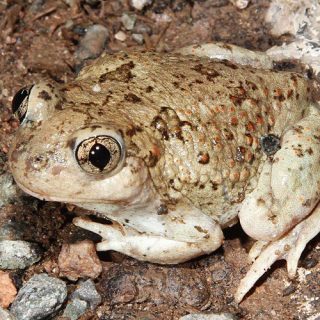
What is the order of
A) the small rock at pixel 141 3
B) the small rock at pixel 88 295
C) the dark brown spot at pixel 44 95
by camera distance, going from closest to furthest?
the dark brown spot at pixel 44 95, the small rock at pixel 88 295, the small rock at pixel 141 3

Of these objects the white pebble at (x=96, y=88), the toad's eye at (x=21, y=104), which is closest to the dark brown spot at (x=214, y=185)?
the white pebble at (x=96, y=88)


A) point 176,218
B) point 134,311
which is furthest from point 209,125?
point 134,311

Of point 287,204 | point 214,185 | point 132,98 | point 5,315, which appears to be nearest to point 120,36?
point 132,98

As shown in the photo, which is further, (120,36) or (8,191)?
(120,36)

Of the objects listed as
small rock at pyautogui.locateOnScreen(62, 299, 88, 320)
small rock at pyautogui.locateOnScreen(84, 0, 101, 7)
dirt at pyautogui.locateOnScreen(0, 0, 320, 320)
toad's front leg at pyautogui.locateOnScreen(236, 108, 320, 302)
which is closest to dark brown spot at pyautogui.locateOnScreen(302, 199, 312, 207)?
toad's front leg at pyautogui.locateOnScreen(236, 108, 320, 302)

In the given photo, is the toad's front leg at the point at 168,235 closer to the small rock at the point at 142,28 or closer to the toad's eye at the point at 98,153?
the toad's eye at the point at 98,153

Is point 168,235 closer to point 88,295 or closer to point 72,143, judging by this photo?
point 88,295
